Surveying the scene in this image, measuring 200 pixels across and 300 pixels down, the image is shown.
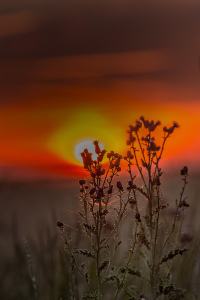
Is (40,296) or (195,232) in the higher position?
(195,232)

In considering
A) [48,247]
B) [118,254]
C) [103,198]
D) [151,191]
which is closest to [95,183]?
[103,198]

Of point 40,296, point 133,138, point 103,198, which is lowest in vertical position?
point 40,296

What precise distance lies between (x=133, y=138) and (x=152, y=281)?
0.80 metres

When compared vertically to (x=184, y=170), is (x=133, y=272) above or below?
below

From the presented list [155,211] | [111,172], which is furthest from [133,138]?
[155,211]

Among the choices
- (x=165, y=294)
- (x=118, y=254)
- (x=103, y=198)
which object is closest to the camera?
(x=165, y=294)

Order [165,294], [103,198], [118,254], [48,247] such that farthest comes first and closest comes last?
[118,254], [48,247], [103,198], [165,294]

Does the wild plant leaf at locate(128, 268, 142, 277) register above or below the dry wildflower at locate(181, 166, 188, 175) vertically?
below

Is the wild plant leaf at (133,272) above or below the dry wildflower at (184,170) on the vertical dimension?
below

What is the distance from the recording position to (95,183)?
2.69 m

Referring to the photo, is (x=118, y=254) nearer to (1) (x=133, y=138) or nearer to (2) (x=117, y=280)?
(2) (x=117, y=280)

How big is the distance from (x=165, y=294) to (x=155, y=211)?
0.44 m

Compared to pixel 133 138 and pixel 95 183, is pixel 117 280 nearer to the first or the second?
pixel 95 183

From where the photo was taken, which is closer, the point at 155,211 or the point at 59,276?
the point at 155,211
